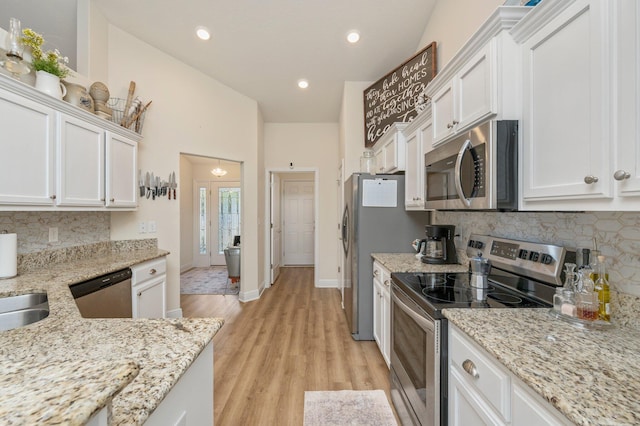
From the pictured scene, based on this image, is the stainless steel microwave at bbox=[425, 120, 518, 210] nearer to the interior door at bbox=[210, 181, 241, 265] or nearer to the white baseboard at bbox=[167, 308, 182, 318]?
the white baseboard at bbox=[167, 308, 182, 318]

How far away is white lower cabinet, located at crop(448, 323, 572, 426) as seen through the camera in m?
0.71

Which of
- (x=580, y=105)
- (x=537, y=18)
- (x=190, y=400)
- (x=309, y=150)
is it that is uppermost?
(x=309, y=150)

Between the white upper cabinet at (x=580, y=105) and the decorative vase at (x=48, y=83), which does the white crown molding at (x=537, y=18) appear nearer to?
the white upper cabinet at (x=580, y=105)

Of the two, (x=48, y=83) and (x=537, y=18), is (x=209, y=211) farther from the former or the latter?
(x=537, y=18)

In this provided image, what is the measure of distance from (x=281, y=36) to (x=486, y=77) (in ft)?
7.72

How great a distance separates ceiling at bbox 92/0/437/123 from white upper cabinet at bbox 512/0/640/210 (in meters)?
1.97

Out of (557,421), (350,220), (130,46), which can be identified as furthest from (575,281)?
(130,46)

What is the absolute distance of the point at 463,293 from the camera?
1.39 meters

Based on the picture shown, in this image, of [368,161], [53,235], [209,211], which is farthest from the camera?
[209,211]

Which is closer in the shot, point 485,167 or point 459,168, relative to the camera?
point 485,167

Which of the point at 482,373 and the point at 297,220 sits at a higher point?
the point at 297,220

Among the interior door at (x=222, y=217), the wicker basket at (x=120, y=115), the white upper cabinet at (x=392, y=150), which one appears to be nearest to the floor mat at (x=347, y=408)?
the white upper cabinet at (x=392, y=150)

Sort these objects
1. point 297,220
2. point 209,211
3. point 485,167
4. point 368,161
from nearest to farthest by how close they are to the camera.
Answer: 1. point 485,167
2. point 368,161
3. point 209,211
4. point 297,220

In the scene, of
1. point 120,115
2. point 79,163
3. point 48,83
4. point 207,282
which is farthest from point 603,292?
point 207,282
